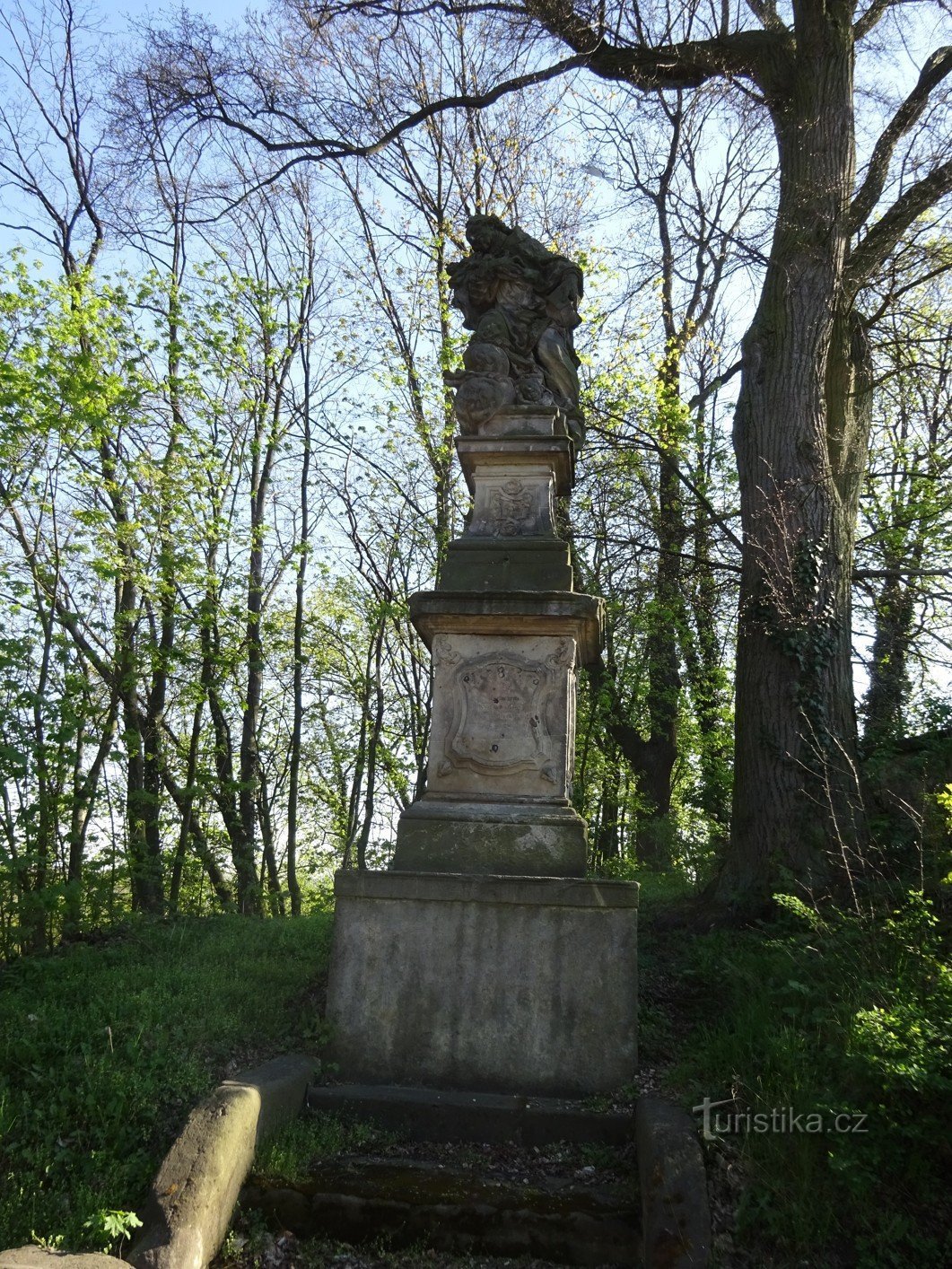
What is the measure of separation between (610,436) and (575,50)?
153 inches

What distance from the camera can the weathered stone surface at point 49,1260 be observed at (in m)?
2.77

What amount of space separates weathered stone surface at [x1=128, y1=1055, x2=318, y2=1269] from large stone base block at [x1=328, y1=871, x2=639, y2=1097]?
2.44 feet

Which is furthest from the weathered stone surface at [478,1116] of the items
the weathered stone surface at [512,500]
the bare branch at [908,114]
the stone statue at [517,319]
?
the bare branch at [908,114]

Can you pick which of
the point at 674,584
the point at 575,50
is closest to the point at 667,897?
the point at 674,584

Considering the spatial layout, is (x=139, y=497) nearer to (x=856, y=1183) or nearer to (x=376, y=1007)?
(x=376, y=1007)

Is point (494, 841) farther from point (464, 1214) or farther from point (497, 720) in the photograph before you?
point (464, 1214)

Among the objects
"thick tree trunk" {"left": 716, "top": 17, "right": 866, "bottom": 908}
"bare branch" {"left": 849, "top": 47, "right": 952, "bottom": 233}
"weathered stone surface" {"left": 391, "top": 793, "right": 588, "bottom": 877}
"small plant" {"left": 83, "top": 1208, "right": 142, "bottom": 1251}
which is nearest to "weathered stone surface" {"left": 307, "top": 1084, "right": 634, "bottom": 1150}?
"weathered stone surface" {"left": 391, "top": 793, "right": 588, "bottom": 877}

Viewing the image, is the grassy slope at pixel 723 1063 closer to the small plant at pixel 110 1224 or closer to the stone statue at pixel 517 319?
the small plant at pixel 110 1224

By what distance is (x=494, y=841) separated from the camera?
16.9 ft

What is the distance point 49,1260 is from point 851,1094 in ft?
9.14

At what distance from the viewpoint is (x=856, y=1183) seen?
129 inches

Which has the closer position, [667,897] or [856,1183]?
[856,1183]

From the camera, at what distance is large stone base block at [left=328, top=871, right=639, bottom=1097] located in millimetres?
4668

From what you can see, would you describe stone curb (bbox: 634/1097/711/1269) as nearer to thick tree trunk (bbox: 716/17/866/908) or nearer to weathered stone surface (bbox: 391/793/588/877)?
weathered stone surface (bbox: 391/793/588/877)
